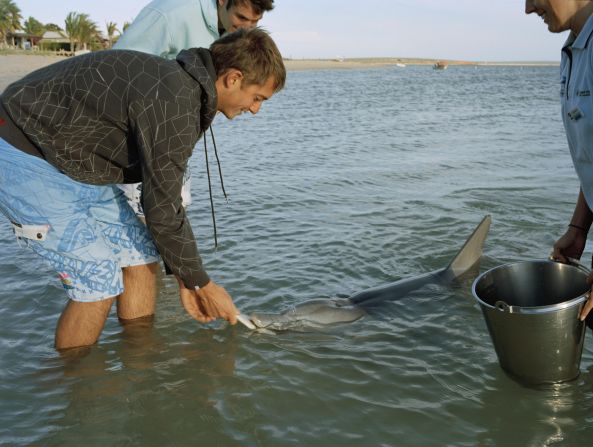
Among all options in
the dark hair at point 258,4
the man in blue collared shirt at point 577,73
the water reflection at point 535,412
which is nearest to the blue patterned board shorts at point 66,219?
the dark hair at point 258,4

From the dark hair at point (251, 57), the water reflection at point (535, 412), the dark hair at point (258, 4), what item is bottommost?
the water reflection at point (535, 412)

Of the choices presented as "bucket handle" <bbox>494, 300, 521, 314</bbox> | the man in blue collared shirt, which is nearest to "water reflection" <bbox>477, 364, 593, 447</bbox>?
the man in blue collared shirt

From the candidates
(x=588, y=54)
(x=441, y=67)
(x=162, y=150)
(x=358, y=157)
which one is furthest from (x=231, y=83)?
(x=441, y=67)

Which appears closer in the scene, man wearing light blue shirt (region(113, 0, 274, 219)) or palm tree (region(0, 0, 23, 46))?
man wearing light blue shirt (region(113, 0, 274, 219))

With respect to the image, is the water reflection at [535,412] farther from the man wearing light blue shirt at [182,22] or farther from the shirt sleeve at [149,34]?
the shirt sleeve at [149,34]

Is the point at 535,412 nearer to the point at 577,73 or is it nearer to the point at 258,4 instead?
the point at 577,73

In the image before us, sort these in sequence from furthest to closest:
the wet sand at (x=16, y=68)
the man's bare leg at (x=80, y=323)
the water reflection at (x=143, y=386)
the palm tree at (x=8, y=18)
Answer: the palm tree at (x=8, y=18) < the wet sand at (x=16, y=68) < the man's bare leg at (x=80, y=323) < the water reflection at (x=143, y=386)

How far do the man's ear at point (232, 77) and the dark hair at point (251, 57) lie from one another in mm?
16

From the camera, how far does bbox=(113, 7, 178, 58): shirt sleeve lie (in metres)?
3.99

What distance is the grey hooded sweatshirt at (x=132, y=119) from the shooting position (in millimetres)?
2863

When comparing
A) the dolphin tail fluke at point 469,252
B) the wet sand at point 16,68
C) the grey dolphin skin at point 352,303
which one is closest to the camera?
the grey dolphin skin at point 352,303

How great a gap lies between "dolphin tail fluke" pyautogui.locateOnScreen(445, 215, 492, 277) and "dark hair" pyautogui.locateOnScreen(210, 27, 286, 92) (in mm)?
3012

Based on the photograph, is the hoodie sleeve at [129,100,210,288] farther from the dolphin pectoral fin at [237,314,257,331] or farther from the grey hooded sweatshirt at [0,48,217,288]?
the dolphin pectoral fin at [237,314,257,331]

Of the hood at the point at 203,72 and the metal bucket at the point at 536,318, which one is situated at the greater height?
the hood at the point at 203,72
